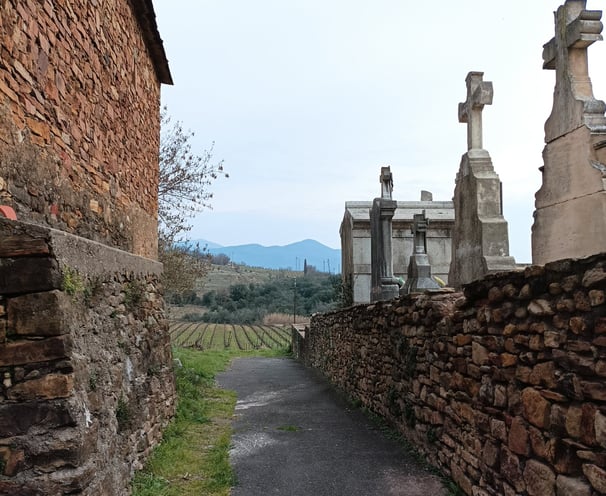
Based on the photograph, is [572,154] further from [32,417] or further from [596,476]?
[32,417]

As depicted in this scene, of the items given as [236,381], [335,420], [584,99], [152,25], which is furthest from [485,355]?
[236,381]

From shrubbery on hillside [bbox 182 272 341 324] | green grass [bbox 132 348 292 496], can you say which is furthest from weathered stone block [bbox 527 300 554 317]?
shrubbery on hillside [bbox 182 272 341 324]

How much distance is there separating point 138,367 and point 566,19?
16.9 feet

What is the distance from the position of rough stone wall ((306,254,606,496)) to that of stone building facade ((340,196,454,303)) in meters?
7.70

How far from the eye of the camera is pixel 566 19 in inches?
181

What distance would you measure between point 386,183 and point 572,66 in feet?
18.0

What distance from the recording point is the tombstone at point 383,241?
9.76 metres

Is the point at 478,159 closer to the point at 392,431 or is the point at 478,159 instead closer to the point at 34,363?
the point at 392,431

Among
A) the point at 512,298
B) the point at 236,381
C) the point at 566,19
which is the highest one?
the point at 566,19

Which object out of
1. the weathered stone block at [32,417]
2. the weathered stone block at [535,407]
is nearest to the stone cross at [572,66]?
the weathered stone block at [535,407]

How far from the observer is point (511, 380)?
3.73 metres

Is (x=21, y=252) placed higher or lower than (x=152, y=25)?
lower

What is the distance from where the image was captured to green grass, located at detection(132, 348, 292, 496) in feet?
15.9

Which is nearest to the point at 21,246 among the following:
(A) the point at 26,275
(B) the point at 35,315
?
Answer: (A) the point at 26,275
